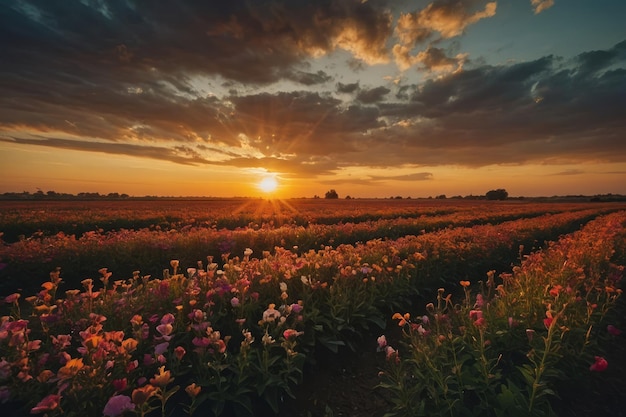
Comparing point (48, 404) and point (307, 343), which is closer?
point (48, 404)

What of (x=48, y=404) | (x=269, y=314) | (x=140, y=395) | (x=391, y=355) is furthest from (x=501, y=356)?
(x=48, y=404)

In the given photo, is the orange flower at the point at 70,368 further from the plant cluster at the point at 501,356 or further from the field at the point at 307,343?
the plant cluster at the point at 501,356

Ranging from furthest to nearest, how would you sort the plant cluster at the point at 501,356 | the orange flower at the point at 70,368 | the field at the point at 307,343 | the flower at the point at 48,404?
the plant cluster at the point at 501,356
the field at the point at 307,343
the orange flower at the point at 70,368
the flower at the point at 48,404

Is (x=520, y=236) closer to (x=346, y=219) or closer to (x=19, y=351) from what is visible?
(x=346, y=219)

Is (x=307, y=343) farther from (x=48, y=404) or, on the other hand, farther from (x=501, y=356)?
(x=48, y=404)

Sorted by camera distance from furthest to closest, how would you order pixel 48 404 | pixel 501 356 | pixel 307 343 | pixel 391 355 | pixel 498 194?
pixel 498 194, pixel 307 343, pixel 501 356, pixel 391 355, pixel 48 404

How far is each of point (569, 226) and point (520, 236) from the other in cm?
1101

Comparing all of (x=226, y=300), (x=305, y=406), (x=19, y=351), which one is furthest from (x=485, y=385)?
(x=19, y=351)

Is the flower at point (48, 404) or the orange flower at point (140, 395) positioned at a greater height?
the orange flower at point (140, 395)

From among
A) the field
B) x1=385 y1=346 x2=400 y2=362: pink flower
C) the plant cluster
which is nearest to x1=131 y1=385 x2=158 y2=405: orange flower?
the field

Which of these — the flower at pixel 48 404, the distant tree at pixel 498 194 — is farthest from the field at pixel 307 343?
the distant tree at pixel 498 194

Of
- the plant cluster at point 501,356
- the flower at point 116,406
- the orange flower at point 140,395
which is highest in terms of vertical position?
the orange flower at point 140,395

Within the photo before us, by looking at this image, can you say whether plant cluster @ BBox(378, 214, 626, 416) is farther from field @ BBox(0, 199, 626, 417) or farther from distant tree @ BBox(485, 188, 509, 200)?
distant tree @ BBox(485, 188, 509, 200)

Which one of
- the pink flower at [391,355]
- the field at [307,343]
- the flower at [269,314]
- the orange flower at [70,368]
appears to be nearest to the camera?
the orange flower at [70,368]
